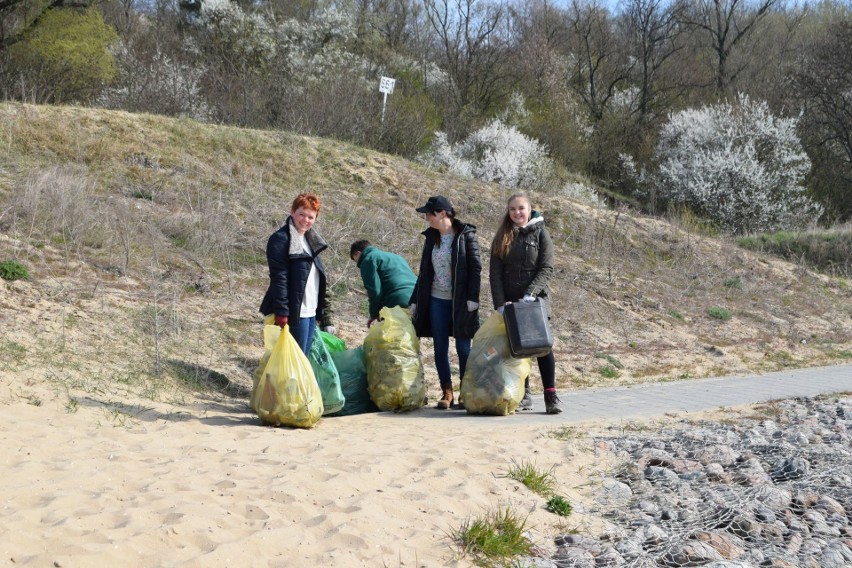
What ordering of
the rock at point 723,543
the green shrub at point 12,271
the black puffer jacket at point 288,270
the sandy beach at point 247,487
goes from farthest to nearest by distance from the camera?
the green shrub at point 12,271
the black puffer jacket at point 288,270
the rock at point 723,543
the sandy beach at point 247,487

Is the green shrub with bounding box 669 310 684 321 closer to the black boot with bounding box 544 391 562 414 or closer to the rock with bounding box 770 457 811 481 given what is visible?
the black boot with bounding box 544 391 562 414

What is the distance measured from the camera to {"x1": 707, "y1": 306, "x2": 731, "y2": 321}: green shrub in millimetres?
14172

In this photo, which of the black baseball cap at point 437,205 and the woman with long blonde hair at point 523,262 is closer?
the woman with long blonde hair at point 523,262

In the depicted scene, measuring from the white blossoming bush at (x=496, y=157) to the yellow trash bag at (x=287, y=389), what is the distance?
55.2ft

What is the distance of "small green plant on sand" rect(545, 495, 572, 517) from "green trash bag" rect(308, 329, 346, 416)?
2.61 metres

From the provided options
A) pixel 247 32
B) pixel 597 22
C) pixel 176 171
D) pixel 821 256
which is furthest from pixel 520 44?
pixel 176 171

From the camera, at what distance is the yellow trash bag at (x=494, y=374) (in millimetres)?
7105

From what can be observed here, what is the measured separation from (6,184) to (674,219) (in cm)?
1361

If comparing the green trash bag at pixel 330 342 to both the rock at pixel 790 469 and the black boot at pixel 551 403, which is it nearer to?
the black boot at pixel 551 403

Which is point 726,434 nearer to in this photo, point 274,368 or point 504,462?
point 504,462

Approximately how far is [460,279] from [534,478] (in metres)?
2.61

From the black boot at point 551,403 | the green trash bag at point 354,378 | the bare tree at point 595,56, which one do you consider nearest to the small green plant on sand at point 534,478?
the black boot at point 551,403

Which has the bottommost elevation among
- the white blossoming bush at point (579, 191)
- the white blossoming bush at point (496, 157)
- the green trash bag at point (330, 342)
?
the green trash bag at point (330, 342)

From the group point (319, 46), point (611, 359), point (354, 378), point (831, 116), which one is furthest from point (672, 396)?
point (831, 116)
